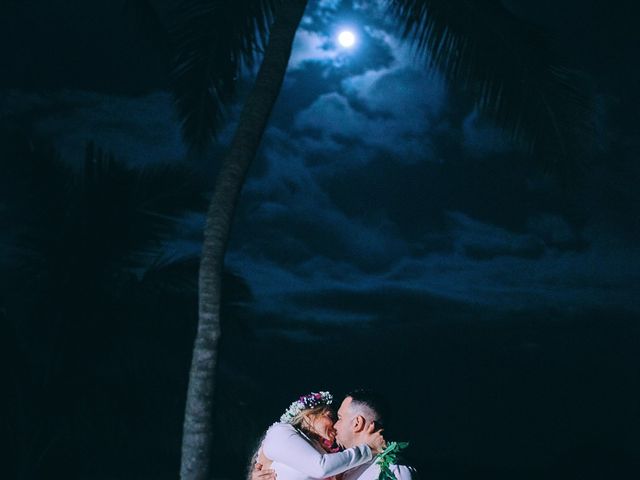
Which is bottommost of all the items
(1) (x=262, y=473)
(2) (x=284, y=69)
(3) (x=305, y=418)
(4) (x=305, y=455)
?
(1) (x=262, y=473)

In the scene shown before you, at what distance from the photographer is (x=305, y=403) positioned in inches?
157

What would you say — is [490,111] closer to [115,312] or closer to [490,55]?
[490,55]

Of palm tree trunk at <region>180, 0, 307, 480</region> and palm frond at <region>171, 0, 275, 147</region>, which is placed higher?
palm frond at <region>171, 0, 275, 147</region>

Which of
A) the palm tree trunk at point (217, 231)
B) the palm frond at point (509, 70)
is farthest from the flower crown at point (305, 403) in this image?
the palm frond at point (509, 70)

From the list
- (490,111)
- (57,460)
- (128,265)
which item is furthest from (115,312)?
(490,111)

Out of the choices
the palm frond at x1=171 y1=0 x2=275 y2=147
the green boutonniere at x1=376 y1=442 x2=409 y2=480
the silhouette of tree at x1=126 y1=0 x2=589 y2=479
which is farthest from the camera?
the palm frond at x1=171 y1=0 x2=275 y2=147

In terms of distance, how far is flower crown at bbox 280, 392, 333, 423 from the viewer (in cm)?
393

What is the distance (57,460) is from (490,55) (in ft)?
27.3

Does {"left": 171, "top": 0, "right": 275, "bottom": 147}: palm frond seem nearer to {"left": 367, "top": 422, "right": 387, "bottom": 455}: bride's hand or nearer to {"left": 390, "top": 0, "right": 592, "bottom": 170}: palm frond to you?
{"left": 390, "top": 0, "right": 592, "bottom": 170}: palm frond

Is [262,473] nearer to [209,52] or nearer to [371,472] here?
[371,472]

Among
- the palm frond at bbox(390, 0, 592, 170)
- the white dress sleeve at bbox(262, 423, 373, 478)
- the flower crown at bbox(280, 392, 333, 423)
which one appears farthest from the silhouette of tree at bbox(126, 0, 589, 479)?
the white dress sleeve at bbox(262, 423, 373, 478)

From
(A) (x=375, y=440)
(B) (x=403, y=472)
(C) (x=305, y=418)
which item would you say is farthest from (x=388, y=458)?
(C) (x=305, y=418)

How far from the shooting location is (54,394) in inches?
359

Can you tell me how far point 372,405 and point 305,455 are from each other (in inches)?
17.3
